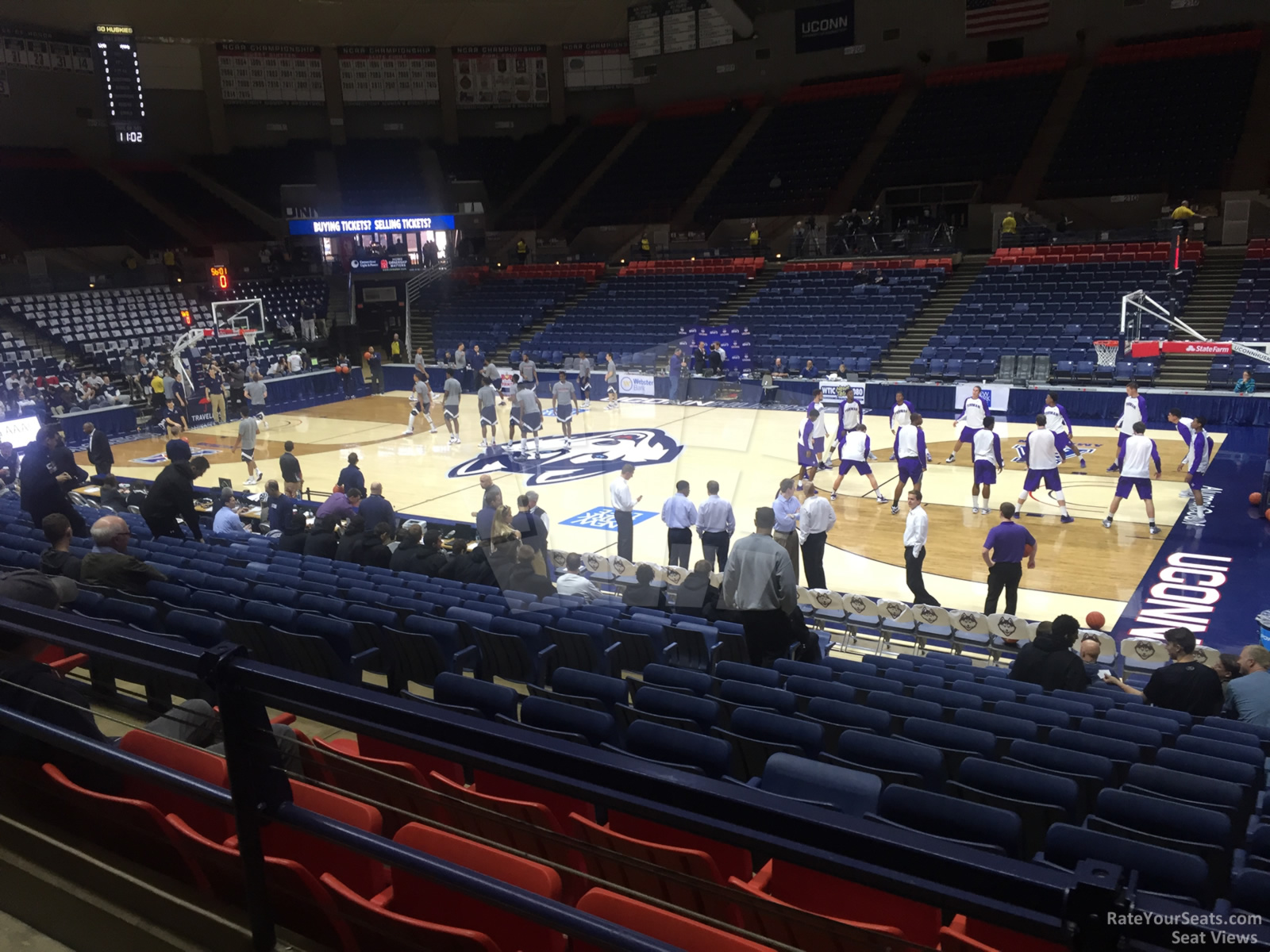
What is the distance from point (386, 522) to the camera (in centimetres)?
1078

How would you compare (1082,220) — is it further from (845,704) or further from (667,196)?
(845,704)

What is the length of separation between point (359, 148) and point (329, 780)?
39.0 metres

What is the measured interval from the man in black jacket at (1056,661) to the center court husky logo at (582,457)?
17.0 feet

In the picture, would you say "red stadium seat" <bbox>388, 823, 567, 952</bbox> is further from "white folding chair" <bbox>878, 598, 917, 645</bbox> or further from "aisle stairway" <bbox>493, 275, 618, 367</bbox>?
"aisle stairway" <bbox>493, 275, 618, 367</bbox>

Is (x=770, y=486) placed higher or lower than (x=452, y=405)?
lower

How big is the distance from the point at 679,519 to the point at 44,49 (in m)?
31.9

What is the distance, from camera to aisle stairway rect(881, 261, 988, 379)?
80.7 feet

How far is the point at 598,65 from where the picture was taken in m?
39.9

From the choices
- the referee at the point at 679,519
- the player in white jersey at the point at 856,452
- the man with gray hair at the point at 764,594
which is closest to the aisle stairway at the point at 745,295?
the player in white jersey at the point at 856,452

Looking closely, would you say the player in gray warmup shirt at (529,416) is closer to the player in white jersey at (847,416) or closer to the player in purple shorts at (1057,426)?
the player in white jersey at (847,416)

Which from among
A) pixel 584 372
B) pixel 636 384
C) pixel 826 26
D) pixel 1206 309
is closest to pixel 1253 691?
pixel 636 384

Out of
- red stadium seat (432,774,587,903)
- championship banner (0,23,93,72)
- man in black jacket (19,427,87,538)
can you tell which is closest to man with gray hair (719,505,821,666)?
red stadium seat (432,774,587,903)

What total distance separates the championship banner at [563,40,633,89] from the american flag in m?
13.8

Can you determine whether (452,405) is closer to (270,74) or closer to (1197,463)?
(1197,463)
